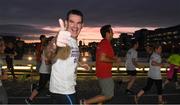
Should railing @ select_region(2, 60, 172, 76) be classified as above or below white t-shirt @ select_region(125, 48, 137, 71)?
below

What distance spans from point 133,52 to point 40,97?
9.99 ft

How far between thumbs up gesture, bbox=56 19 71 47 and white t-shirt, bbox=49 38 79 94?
0.36 metres

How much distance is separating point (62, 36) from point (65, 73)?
0.63 metres

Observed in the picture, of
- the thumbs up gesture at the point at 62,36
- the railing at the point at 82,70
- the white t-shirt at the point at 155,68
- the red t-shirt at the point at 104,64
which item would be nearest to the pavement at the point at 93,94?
the white t-shirt at the point at 155,68

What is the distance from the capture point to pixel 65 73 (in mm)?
5348

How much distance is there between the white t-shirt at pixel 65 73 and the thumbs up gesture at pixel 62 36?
0.36m

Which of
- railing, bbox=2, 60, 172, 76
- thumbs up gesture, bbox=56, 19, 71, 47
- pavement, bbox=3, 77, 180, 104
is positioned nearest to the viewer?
thumbs up gesture, bbox=56, 19, 71, 47

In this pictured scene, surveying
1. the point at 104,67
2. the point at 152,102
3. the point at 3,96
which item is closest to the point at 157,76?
the point at 152,102

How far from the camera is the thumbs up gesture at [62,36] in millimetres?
4848

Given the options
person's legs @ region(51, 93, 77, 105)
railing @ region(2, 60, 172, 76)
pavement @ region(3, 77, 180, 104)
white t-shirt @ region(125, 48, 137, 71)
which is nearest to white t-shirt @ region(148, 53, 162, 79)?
pavement @ region(3, 77, 180, 104)

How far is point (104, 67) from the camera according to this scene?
31.2 feet

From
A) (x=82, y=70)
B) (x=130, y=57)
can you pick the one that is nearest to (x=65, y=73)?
(x=130, y=57)

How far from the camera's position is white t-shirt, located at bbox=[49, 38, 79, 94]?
5348mm

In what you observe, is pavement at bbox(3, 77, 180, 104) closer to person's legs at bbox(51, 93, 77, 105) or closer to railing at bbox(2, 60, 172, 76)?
railing at bbox(2, 60, 172, 76)
